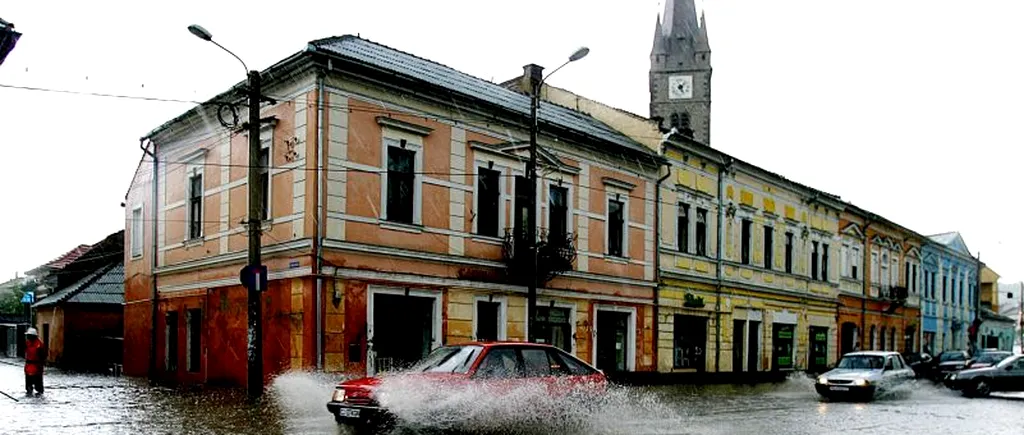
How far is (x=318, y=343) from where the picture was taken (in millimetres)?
21453

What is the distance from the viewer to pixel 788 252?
4153cm

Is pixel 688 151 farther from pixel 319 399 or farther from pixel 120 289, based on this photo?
pixel 120 289

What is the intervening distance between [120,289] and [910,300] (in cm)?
4078

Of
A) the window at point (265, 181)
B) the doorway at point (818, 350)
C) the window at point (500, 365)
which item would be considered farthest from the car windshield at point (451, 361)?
the doorway at point (818, 350)

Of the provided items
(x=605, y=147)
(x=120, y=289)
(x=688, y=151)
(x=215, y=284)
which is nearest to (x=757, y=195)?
(x=688, y=151)

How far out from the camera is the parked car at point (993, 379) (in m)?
28.1

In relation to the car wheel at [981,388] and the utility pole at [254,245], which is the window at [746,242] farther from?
the utility pole at [254,245]

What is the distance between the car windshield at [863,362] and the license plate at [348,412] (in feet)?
57.8

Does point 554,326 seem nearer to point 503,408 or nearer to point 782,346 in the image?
point 503,408

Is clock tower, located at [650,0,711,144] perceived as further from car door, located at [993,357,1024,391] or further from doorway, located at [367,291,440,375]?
doorway, located at [367,291,440,375]

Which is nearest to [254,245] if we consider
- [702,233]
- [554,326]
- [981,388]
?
[554,326]

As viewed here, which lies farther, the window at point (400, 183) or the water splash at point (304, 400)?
the window at point (400, 183)

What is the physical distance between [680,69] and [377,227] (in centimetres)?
7267

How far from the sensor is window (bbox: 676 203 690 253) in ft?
111
